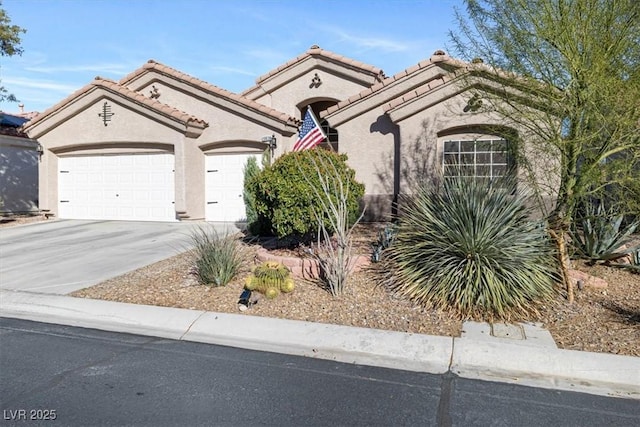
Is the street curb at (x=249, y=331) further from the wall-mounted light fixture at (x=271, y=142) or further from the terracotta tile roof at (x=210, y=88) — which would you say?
the terracotta tile roof at (x=210, y=88)

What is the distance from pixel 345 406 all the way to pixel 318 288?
12.0 ft

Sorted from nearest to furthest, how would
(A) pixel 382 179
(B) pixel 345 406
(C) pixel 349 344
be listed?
(B) pixel 345 406 < (C) pixel 349 344 < (A) pixel 382 179

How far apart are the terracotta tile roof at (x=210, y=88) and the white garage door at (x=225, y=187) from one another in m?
1.55

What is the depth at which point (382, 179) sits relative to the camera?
1408 cm

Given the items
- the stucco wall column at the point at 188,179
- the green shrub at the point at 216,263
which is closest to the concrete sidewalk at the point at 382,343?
the green shrub at the point at 216,263

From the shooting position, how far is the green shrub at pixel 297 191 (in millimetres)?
8758

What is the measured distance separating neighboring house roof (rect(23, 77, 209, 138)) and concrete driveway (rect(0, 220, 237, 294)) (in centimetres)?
319

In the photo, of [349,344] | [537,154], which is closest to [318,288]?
[349,344]

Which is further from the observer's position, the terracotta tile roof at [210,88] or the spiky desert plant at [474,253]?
the terracotta tile roof at [210,88]

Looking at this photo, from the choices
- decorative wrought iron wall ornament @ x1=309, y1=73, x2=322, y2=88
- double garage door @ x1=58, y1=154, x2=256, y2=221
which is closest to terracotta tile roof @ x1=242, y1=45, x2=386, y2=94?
decorative wrought iron wall ornament @ x1=309, y1=73, x2=322, y2=88

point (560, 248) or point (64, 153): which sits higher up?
point (64, 153)

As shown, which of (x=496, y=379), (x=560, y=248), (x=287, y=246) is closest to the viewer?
(x=496, y=379)

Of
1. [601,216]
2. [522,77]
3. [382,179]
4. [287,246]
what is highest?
[522,77]

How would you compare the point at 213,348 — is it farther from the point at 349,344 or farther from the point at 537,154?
the point at 537,154
